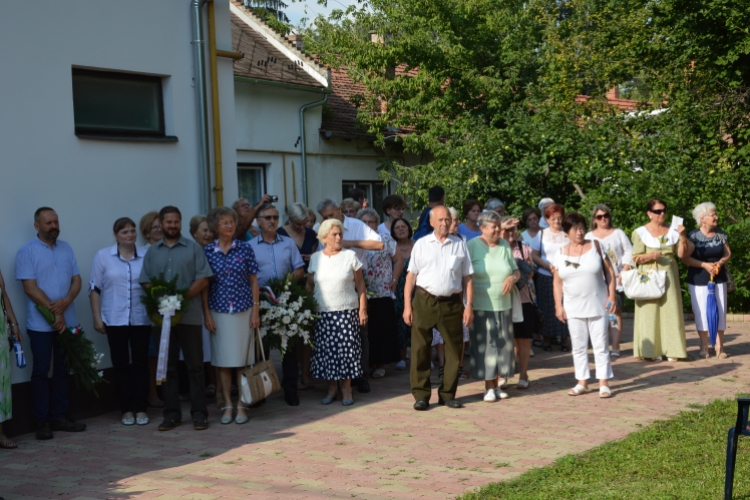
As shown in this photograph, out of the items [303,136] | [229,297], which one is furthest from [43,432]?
[303,136]

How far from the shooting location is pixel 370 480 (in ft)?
21.2

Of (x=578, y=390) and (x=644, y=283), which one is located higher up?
(x=644, y=283)

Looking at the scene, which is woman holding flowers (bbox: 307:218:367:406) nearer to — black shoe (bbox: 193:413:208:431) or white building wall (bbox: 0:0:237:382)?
black shoe (bbox: 193:413:208:431)

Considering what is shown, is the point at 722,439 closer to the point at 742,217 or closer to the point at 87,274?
the point at 87,274

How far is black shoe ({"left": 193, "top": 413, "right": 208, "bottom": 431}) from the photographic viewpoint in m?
8.34

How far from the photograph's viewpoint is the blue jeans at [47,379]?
8258mm

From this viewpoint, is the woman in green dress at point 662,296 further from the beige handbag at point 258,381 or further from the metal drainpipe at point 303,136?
the metal drainpipe at point 303,136

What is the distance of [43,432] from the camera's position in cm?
816

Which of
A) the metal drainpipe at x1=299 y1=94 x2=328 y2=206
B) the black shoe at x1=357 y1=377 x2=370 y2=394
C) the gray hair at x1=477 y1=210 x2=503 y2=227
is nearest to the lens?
the gray hair at x1=477 y1=210 x2=503 y2=227

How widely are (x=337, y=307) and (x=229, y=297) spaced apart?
1.16 meters

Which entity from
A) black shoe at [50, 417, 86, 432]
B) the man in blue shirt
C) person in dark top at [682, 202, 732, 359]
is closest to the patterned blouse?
the man in blue shirt

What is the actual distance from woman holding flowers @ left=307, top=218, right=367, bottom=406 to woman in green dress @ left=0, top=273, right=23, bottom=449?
111 inches

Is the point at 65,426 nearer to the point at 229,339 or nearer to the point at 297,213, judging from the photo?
the point at 229,339

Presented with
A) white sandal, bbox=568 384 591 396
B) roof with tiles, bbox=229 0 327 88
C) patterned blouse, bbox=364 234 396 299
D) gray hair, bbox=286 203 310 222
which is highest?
roof with tiles, bbox=229 0 327 88
